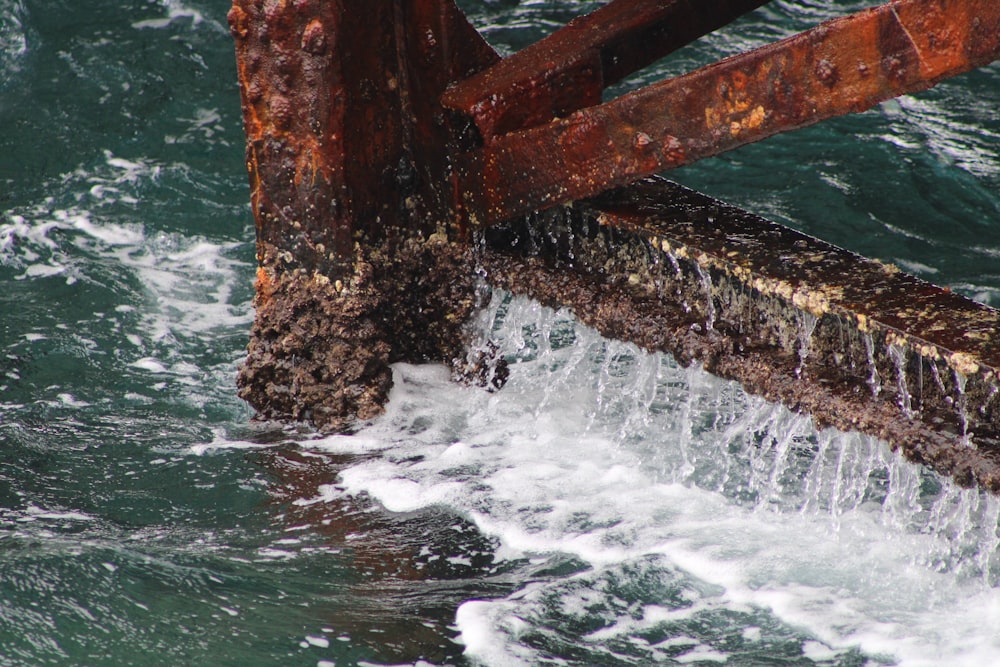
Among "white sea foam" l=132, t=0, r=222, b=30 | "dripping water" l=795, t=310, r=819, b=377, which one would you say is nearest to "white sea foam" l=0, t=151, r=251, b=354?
"white sea foam" l=132, t=0, r=222, b=30

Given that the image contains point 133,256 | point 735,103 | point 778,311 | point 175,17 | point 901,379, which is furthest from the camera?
point 175,17

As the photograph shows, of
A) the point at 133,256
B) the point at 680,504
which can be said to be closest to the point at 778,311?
the point at 680,504

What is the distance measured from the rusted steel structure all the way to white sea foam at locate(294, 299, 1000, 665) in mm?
139

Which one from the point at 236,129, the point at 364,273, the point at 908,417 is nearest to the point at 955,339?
the point at 908,417

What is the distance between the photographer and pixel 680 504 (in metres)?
3.56

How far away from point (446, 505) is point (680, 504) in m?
0.72

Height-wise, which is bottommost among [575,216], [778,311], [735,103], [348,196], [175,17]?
[778,311]

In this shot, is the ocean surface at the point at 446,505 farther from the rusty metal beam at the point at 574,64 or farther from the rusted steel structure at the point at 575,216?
the rusty metal beam at the point at 574,64

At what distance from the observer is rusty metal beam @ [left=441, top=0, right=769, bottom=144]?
3613 mm

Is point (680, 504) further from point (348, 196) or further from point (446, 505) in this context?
point (348, 196)

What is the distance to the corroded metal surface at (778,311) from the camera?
273cm

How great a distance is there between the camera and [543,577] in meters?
3.12

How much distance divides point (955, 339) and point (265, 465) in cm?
212

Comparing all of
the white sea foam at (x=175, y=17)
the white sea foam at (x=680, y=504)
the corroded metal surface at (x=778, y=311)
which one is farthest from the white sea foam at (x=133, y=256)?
the white sea foam at (x=175, y=17)
